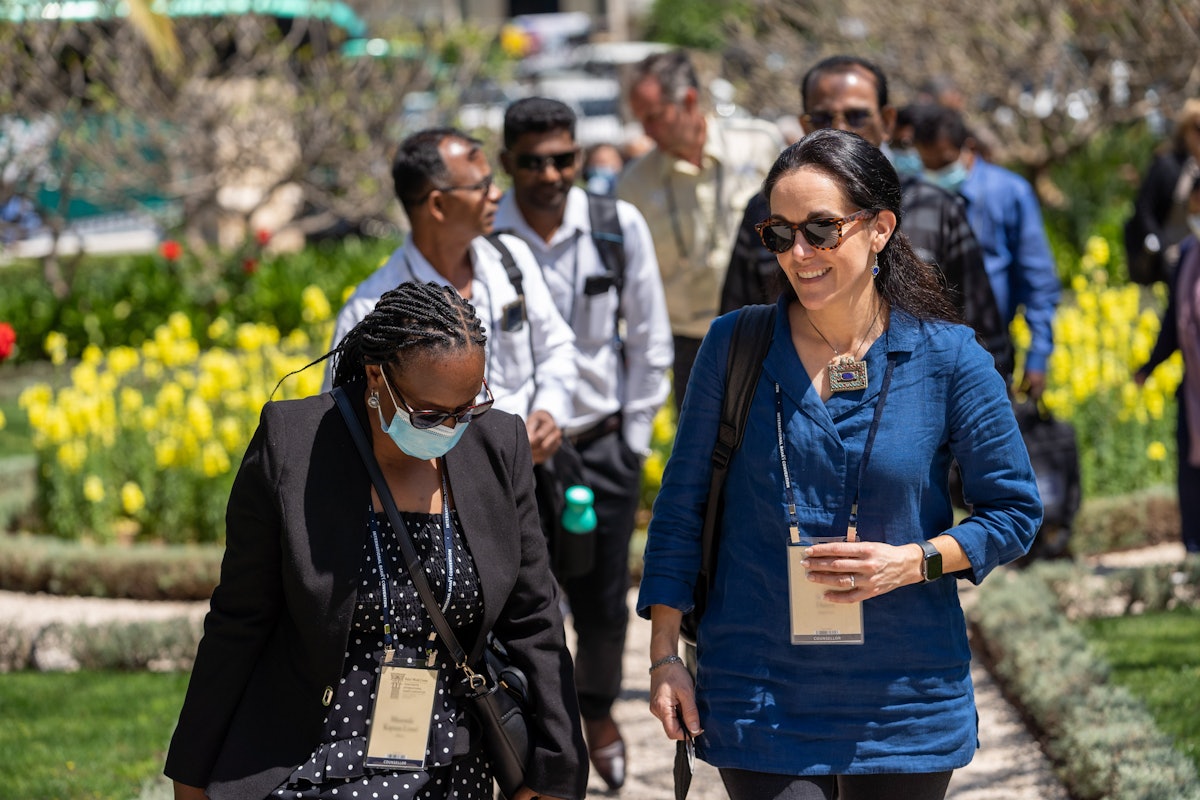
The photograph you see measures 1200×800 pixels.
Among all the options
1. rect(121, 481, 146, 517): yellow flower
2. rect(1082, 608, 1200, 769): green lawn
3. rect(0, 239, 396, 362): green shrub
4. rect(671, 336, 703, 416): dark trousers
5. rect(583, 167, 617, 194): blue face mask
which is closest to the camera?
rect(1082, 608, 1200, 769): green lawn

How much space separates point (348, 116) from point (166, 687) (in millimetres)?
10452

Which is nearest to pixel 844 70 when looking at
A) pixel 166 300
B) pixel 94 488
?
pixel 94 488

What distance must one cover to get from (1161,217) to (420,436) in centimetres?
615

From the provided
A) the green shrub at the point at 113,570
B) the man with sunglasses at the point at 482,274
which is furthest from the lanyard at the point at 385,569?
the green shrub at the point at 113,570

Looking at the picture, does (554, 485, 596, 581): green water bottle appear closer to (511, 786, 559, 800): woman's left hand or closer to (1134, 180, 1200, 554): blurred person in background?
(511, 786, 559, 800): woman's left hand

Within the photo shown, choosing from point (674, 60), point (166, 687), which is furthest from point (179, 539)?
point (674, 60)

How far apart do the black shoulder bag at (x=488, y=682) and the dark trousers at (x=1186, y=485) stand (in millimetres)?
4613

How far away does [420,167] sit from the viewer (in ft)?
14.9

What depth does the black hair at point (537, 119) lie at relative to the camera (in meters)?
5.00

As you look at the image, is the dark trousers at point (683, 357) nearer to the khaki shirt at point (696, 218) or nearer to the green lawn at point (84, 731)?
the khaki shirt at point (696, 218)

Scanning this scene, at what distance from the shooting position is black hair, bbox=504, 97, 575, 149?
5000 mm

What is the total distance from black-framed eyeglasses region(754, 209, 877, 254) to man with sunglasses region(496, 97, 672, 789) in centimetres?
205

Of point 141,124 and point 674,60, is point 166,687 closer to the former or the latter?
point 674,60

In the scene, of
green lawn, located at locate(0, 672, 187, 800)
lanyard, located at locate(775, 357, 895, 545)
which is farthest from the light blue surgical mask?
lanyard, located at locate(775, 357, 895, 545)
